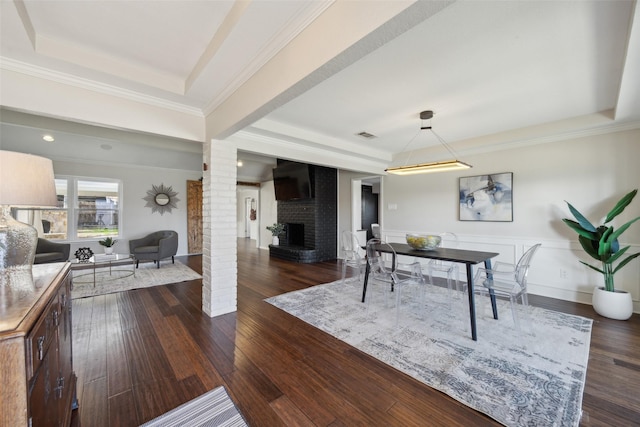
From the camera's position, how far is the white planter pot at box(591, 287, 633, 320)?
2.97 metres

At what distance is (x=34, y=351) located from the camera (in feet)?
2.76

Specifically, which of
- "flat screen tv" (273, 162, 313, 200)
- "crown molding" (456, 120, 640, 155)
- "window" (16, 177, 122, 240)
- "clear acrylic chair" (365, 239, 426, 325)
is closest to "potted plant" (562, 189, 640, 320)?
"crown molding" (456, 120, 640, 155)

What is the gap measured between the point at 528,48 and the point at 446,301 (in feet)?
9.73

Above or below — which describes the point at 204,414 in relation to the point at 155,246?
below

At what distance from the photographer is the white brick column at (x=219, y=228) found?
305 centimetres

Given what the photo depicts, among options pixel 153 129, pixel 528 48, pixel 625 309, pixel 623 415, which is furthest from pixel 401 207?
pixel 153 129

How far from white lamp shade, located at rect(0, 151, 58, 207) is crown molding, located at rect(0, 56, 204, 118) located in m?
1.62

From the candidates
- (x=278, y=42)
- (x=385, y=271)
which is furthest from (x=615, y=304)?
(x=278, y=42)

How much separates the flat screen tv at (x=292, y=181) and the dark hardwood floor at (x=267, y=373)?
3668 mm

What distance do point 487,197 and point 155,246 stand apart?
7.00 meters

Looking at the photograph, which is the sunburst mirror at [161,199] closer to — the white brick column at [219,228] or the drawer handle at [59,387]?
the white brick column at [219,228]

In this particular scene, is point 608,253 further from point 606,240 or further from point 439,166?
point 439,166

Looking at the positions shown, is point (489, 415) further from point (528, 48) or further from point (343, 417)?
point (528, 48)

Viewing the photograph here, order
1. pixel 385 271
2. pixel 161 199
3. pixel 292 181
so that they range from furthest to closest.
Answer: pixel 161 199
pixel 292 181
pixel 385 271
